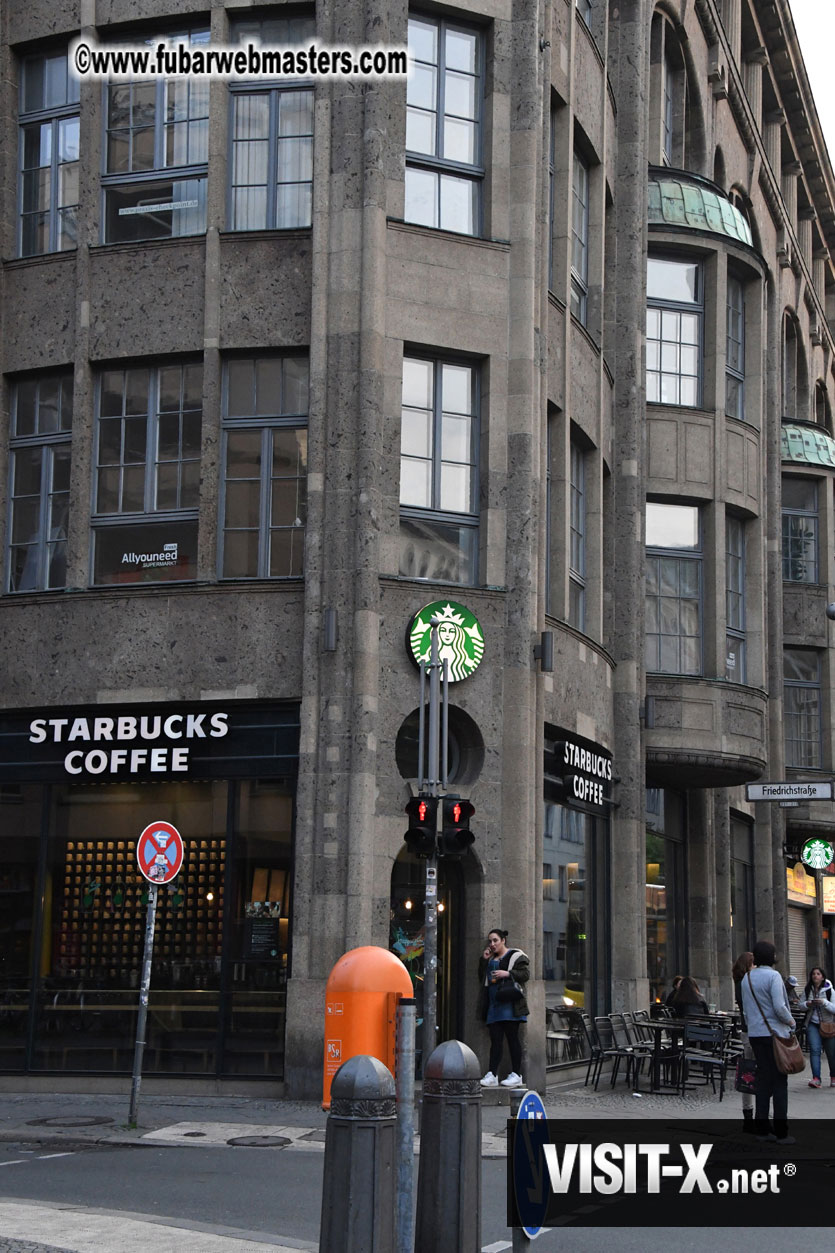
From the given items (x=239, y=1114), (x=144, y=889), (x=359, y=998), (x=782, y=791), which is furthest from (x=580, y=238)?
(x=359, y=998)

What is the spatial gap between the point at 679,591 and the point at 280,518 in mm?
10108

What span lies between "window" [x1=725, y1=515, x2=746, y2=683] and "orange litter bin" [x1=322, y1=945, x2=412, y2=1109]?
623 inches

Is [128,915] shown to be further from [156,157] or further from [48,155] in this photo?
[48,155]

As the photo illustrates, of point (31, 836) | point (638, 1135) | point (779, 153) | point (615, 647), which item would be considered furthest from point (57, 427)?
point (779, 153)

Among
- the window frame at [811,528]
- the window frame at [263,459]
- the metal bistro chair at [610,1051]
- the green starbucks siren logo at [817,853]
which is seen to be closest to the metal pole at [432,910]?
the window frame at [263,459]

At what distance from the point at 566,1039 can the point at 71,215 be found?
1258 cm

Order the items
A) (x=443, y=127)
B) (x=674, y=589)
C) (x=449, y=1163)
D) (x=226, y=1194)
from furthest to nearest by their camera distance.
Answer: (x=674, y=589) < (x=443, y=127) < (x=226, y=1194) < (x=449, y=1163)

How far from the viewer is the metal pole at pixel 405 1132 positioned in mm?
7941

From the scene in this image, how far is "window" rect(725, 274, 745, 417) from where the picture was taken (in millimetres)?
29641

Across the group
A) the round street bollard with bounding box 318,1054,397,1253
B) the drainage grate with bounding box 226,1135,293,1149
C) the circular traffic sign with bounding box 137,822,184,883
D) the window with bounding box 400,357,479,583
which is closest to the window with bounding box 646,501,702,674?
the window with bounding box 400,357,479,583

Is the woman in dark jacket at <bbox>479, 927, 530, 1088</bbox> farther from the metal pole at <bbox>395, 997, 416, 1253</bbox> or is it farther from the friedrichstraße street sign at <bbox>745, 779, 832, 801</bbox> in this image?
the metal pole at <bbox>395, 997, 416, 1253</bbox>

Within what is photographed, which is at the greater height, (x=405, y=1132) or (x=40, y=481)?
(x=40, y=481)

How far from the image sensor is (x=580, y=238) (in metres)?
25.1

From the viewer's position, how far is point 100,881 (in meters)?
20.0
